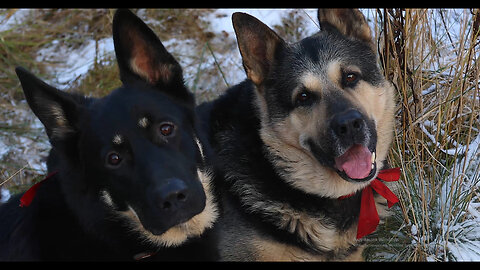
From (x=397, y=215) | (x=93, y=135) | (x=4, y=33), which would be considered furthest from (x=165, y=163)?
(x=4, y=33)

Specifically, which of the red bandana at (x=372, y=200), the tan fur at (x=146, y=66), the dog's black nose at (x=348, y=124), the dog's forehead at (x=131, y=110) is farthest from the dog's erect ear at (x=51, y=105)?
the red bandana at (x=372, y=200)

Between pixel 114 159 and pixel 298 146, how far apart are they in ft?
4.15

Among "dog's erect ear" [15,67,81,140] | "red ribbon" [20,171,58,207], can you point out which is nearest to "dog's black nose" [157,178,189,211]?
"dog's erect ear" [15,67,81,140]

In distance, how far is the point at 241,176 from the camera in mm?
3684

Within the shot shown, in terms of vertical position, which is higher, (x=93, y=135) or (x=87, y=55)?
(x=93, y=135)

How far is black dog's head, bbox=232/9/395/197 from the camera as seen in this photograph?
327 centimetres

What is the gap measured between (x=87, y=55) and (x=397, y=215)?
178 inches

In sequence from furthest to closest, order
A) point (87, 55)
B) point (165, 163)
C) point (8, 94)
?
point (87, 55) < point (8, 94) < point (165, 163)

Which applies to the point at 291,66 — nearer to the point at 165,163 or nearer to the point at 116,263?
the point at 165,163

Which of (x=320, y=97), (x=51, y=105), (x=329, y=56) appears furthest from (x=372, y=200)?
(x=51, y=105)

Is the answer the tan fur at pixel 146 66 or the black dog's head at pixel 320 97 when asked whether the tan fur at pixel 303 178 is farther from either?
the tan fur at pixel 146 66

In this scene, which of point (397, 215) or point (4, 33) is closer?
point (397, 215)
